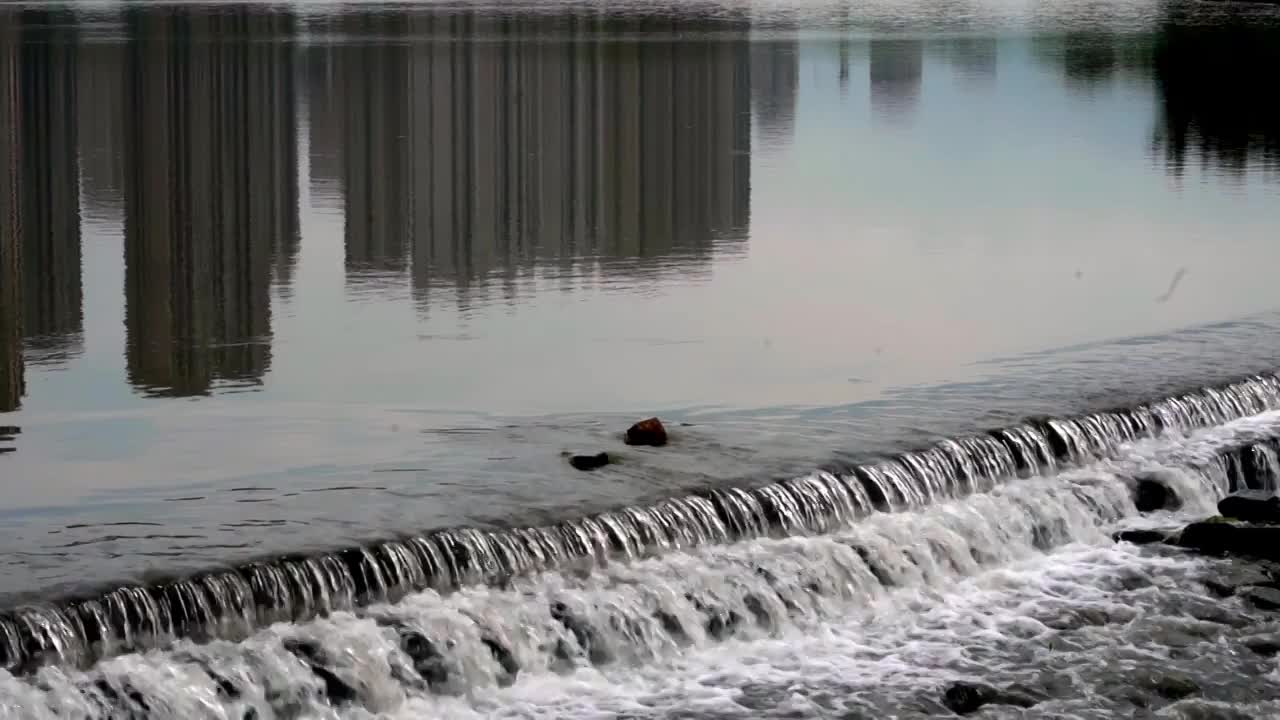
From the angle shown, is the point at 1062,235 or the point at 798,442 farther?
the point at 1062,235

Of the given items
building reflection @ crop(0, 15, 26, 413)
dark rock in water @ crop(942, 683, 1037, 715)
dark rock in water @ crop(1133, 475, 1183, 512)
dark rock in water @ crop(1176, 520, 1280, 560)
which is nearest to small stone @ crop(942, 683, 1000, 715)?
dark rock in water @ crop(942, 683, 1037, 715)

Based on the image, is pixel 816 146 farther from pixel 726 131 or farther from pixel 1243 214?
pixel 1243 214

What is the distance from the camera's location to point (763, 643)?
63.3 feet

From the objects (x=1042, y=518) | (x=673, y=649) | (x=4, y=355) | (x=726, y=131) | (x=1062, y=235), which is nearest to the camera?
(x=673, y=649)

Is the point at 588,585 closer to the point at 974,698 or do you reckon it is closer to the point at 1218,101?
the point at 974,698

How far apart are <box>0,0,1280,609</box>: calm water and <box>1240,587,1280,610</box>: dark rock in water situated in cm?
407

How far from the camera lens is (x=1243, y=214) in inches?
1639

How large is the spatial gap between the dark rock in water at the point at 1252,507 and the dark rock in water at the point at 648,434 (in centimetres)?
573

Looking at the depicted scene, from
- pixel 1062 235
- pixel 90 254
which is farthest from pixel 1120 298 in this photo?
pixel 90 254

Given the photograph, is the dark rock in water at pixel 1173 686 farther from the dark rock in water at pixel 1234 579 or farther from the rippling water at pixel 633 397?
the dark rock in water at pixel 1234 579

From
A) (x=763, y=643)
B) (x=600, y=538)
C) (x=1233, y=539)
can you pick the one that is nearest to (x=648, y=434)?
(x=600, y=538)

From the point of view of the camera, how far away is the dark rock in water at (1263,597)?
792 inches

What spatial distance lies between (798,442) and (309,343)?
27.4ft

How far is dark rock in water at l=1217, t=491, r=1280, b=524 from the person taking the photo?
22.2 m
